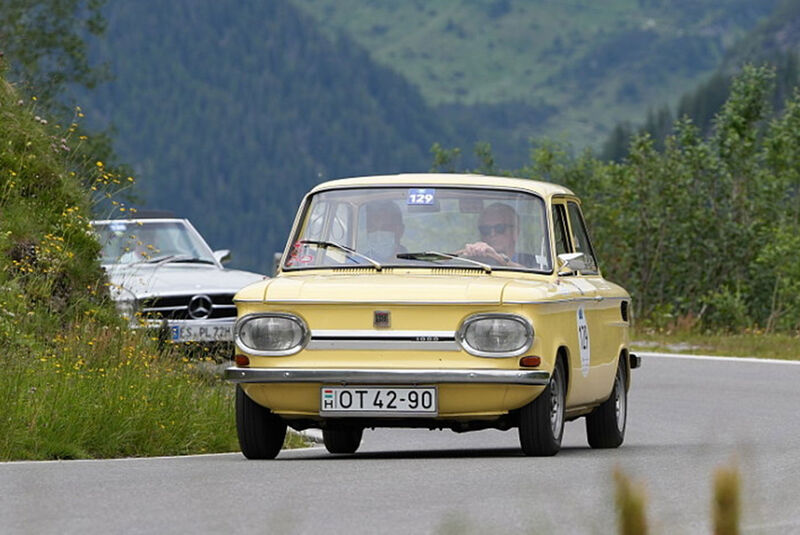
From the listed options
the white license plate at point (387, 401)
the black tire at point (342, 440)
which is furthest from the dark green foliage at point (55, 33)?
the white license plate at point (387, 401)

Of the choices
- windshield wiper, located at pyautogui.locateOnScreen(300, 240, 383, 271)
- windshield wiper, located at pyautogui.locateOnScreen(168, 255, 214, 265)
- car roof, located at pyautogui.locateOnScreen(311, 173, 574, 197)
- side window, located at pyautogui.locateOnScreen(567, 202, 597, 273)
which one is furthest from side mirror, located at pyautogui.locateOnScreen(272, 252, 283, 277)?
windshield wiper, located at pyautogui.locateOnScreen(168, 255, 214, 265)

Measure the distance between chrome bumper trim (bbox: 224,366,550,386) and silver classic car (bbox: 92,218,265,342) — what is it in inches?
196

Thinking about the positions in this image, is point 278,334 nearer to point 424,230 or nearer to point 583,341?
point 424,230

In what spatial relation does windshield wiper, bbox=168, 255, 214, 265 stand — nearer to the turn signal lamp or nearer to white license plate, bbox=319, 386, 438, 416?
white license plate, bbox=319, 386, 438, 416

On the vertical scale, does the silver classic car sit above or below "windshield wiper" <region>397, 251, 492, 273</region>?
below

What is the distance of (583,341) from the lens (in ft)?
36.7

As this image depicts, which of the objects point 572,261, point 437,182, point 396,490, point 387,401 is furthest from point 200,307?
point 396,490

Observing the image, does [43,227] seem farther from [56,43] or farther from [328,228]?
[56,43]

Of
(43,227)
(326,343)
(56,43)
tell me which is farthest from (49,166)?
(56,43)

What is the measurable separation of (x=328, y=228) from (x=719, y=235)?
71.3ft

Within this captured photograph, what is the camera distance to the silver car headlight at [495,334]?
1010cm

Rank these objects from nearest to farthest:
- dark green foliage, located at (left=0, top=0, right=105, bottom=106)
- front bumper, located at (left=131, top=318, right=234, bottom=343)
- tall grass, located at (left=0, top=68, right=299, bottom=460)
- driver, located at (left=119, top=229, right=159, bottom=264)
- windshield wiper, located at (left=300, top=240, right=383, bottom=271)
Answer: windshield wiper, located at (left=300, top=240, right=383, bottom=271)
tall grass, located at (left=0, top=68, right=299, bottom=460)
front bumper, located at (left=131, top=318, right=234, bottom=343)
driver, located at (left=119, top=229, right=159, bottom=264)
dark green foliage, located at (left=0, top=0, right=105, bottom=106)

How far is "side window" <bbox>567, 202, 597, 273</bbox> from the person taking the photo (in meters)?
12.2

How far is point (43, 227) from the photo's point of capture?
51.0 ft
